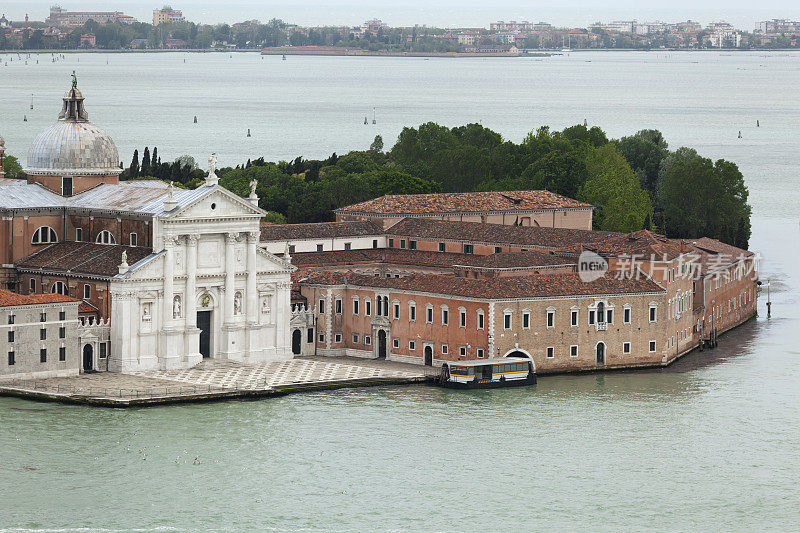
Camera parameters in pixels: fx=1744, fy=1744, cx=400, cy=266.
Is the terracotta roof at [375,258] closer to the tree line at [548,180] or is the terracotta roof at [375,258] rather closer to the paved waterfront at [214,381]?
the paved waterfront at [214,381]

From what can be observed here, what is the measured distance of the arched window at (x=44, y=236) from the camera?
47.6 meters

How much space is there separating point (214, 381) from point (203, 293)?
10.4 feet

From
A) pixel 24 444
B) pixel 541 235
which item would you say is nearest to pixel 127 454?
pixel 24 444

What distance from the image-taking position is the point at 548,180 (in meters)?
71.9

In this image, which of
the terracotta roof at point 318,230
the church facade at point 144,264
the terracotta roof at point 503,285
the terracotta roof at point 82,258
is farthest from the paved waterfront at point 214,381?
the terracotta roof at point 318,230

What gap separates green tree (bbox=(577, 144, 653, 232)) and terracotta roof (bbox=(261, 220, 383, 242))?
13.8 meters

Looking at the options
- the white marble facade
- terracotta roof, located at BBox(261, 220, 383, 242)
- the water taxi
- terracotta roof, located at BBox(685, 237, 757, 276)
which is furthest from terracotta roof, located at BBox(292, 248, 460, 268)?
the water taxi

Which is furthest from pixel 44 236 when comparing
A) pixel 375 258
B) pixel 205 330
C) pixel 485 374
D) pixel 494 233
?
pixel 494 233

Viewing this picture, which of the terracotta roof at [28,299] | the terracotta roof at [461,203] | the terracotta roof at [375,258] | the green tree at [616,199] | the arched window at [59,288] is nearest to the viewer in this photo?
the terracotta roof at [28,299]

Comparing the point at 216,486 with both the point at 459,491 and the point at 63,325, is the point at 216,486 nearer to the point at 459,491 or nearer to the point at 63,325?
the point at 459,491

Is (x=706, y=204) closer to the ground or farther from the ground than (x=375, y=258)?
farther from the ground

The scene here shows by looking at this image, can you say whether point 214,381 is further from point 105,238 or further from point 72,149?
point 72,149

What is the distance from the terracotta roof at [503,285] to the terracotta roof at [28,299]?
25.7 ft

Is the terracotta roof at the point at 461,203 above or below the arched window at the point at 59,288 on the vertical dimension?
above
